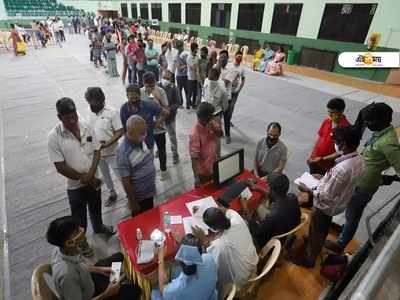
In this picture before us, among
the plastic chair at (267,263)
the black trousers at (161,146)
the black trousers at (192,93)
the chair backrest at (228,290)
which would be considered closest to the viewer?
the chair backrest at (228,290)

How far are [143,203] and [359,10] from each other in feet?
33.4

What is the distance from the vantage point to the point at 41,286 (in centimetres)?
147

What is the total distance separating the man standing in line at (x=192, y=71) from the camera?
5.54m

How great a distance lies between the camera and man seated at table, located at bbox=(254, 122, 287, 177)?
2691 mm

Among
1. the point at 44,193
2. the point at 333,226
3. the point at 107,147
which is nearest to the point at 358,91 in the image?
the point at 333,226

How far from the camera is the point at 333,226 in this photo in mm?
2916

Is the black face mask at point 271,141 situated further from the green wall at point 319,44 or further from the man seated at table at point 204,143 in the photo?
the green wall at point 319,44

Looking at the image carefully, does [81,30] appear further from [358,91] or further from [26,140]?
[358,91]

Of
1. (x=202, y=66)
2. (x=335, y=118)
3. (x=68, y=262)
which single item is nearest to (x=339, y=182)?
(x=335, y=118)

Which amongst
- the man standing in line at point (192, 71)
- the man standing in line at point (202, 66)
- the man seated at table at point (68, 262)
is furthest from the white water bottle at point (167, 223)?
the man standing in line at point (192, 71)

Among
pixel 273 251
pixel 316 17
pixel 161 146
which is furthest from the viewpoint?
pixel 316 17

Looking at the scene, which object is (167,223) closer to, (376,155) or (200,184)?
(200,184)

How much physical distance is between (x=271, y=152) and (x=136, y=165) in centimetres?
150

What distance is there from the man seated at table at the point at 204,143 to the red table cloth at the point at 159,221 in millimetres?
232
